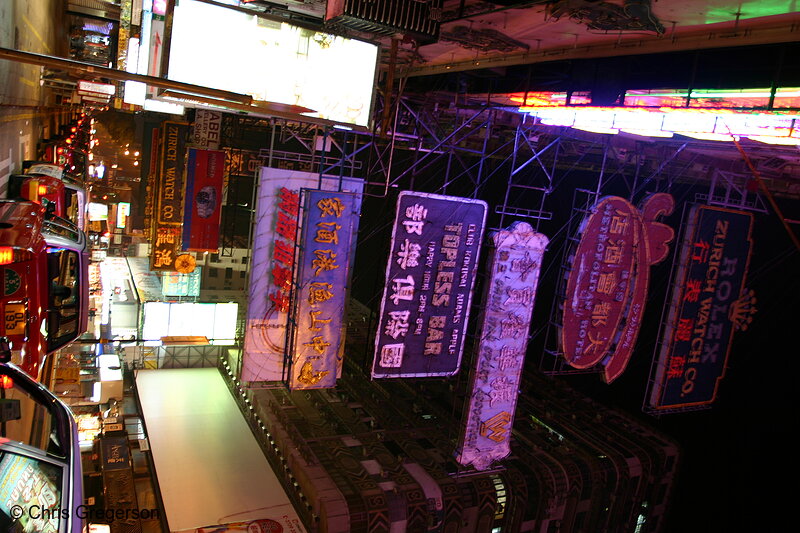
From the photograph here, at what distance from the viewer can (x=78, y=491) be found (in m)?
3.71

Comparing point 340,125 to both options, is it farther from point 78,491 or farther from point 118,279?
point 118,279

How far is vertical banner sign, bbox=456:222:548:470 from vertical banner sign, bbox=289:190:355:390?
88.7 inches

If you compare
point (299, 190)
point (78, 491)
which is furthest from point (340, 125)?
point (78, 491)

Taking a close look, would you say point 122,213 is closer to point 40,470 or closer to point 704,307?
point 704,307

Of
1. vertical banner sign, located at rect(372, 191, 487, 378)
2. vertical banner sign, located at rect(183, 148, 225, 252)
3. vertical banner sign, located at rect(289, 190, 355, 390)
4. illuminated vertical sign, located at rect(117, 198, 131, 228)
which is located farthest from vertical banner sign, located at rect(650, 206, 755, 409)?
illuminated vertical sign, located at rect(117, 198, 131, 228)

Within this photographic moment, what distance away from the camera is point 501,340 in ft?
31.0

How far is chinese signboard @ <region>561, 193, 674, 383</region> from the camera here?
9773 millimetres

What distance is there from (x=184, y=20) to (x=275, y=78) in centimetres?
118

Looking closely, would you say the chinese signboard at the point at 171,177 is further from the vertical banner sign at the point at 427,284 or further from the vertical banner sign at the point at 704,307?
the vertical banner sign at the point at 704,307

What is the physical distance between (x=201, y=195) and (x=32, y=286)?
28.0 ft

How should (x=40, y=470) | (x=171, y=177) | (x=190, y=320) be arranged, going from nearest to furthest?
1. (x=40, y=470)
2. (x=190, y=320)
3. (x=171, y=177)

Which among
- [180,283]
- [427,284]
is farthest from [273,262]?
[180,283]

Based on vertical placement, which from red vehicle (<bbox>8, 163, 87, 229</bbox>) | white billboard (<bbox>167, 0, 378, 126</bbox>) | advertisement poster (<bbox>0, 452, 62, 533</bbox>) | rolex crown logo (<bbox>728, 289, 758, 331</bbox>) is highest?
white billboard (<bbox>167, 0, 378, 126</bbox>)

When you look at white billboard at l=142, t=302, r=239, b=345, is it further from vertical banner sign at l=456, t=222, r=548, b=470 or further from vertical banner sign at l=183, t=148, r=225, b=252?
vertical banner sign at l=456, t=222, r=548, b=470
